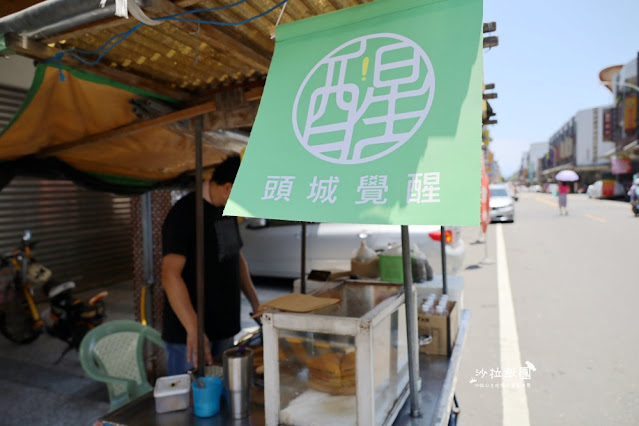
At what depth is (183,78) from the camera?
253 cm

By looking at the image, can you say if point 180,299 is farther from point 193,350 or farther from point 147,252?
point 147,252

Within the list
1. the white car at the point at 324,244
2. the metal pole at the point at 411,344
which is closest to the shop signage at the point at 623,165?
the white car at the point at 324,244

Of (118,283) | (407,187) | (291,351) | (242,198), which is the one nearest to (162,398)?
(291,351)

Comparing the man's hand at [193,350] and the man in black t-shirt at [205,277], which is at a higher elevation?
the man in black t-shirt at [205,277]

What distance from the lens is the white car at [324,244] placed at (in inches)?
242

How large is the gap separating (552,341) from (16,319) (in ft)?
20.6

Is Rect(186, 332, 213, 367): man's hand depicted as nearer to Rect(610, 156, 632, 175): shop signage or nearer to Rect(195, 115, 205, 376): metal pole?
Rect(195, 115, 205, 376): metal pole

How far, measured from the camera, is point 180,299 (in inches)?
99.7

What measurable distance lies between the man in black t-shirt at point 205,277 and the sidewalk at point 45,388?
1.48 meters

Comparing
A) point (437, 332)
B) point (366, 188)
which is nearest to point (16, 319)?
point (437, 332)

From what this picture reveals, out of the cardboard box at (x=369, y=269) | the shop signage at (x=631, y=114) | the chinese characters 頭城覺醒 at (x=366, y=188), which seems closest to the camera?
the chinese characters 頭城覺醒 at (x=366, y=188)

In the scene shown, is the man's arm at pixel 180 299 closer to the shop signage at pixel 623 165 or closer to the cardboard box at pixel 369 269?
the cardboard box at pixel 369 269

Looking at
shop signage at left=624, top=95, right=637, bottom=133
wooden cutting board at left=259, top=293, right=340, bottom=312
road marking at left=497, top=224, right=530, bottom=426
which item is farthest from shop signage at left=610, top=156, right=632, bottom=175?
wooden cutting board at left=259, top=293, right=340, bottom=312

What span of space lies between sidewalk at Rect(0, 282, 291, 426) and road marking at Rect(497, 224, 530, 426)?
310cm
